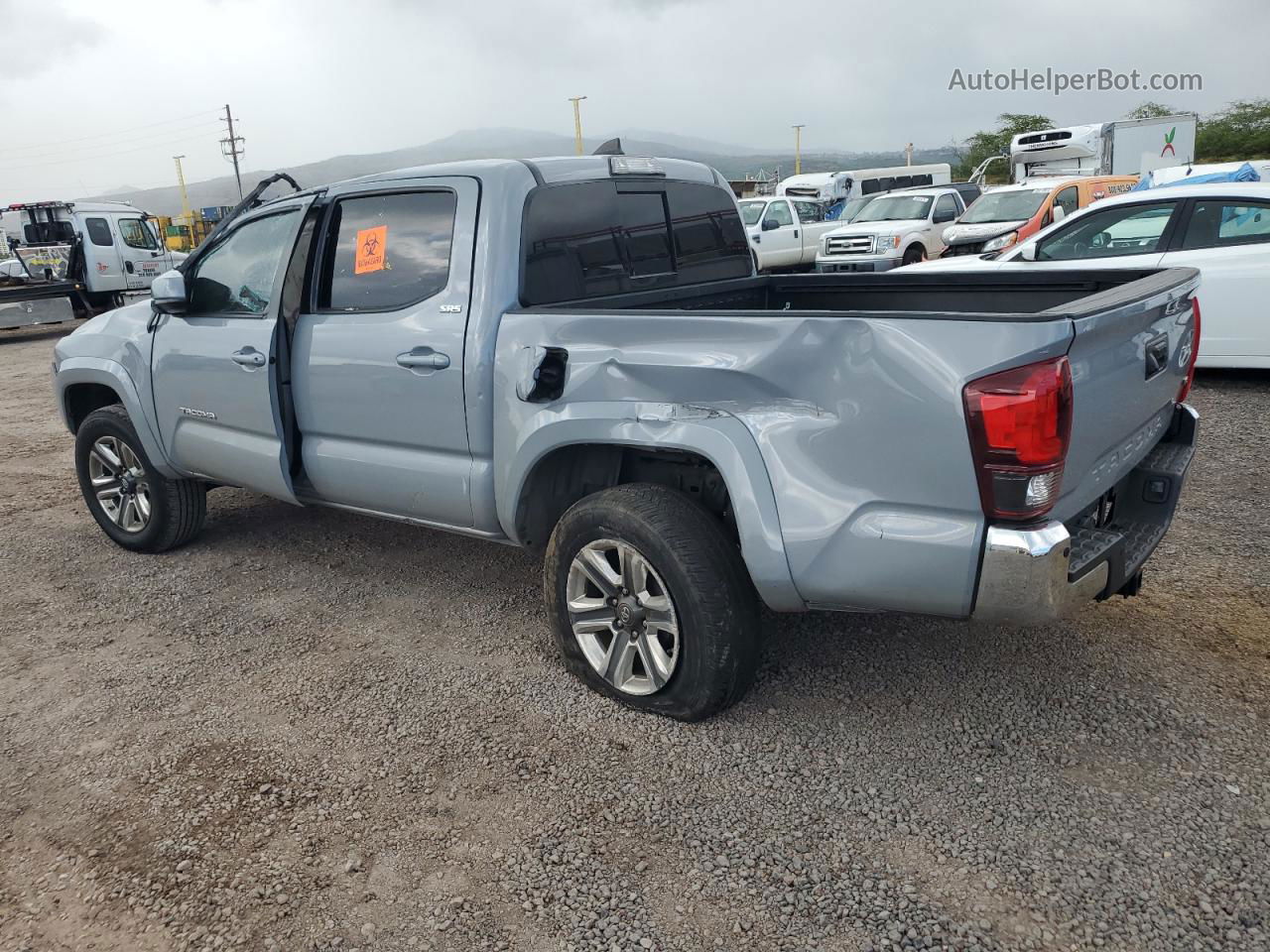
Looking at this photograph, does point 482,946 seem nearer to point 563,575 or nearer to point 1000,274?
point 563,575

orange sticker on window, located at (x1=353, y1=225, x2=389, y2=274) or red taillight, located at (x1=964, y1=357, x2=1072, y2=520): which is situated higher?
orange sticker on window, located at (x1=353, y1=225, x2=389, y2=274)

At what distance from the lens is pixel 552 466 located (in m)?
3.45

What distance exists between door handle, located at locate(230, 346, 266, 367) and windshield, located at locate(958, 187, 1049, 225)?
42.7 ft

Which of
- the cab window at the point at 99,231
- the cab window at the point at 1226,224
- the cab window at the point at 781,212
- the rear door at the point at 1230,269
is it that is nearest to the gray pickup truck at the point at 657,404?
the rear door at the point at 1230,269

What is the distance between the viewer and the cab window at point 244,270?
421 centimetres

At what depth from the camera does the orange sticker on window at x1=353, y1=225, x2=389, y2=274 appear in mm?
3818

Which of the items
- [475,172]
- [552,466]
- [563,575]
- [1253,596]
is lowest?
[1253,596]

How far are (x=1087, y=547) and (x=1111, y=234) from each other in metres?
6.37

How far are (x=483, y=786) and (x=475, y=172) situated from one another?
214 centimetres

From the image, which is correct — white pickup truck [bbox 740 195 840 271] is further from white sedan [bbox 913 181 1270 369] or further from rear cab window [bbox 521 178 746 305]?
rear cab window [bbox 521 178 746 305]

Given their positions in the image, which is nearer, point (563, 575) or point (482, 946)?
point (482, 946)

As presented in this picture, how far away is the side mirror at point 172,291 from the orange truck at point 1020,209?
11975 millimetres

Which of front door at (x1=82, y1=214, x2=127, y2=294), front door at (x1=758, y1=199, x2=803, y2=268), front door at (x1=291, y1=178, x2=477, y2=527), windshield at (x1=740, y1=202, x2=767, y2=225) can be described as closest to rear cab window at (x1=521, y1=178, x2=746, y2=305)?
front door at (x1=291, y1=178, x2=477, y2=527)

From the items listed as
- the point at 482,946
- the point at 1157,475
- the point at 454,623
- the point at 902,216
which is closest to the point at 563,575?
the point at 454,623
